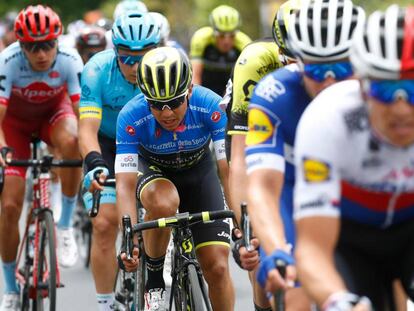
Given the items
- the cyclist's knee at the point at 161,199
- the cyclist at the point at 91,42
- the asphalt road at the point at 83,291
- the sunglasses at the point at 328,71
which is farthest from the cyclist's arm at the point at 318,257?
the cyclist at the point at 91,42

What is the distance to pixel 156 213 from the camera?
24.8 ft

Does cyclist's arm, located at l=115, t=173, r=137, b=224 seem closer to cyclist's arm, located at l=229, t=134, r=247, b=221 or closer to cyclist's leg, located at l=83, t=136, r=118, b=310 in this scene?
cyclist's arm, located at l=229, t=134, r=247, b=221

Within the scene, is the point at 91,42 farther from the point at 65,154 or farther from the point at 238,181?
the point at 238,181

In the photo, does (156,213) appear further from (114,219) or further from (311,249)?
(311,249)

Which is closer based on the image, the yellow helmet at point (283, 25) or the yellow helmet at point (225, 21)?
the yellow helmet at point (283, 25)

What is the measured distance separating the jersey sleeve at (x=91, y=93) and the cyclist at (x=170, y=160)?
1.11 metres

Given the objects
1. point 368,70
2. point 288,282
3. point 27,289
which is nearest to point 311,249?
point 288,282

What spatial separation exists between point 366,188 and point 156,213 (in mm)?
2964

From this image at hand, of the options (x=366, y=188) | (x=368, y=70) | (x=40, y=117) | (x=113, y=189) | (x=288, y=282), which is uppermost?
(x=40, y=117)

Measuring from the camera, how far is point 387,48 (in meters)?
4.47

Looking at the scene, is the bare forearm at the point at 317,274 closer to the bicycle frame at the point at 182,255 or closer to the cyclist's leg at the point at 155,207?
the bicycle frame at the point at 182,255

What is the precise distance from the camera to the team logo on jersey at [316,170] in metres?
4.58

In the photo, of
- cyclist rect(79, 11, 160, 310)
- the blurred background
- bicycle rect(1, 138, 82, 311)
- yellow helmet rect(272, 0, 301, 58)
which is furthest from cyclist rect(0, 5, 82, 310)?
the blurred background

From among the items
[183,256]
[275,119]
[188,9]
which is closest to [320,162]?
[275,119]
